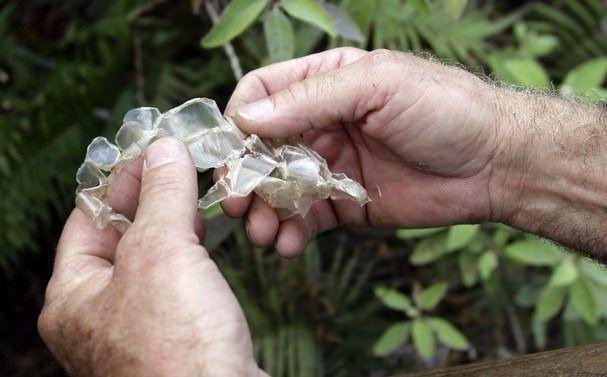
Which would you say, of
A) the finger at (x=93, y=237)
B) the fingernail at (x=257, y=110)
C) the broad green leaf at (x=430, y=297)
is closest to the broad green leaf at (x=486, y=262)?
the broad green leaf at (x=430, y=297)

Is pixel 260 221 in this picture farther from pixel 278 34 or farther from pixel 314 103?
pixel 278 34

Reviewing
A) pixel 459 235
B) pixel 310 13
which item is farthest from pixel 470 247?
pixel 310 13

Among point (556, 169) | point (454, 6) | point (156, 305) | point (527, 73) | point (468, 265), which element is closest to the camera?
point (156, 305)

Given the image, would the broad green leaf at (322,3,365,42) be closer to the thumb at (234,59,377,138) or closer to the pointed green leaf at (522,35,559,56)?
the thumb at (234,59,377,138)

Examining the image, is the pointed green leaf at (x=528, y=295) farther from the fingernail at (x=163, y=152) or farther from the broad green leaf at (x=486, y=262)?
the fingernail at (x=163, y=152)

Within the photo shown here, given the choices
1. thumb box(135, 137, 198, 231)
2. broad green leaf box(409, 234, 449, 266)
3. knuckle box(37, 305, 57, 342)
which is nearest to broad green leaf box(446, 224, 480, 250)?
broad green leaf box(409, 234, 449, 266)
